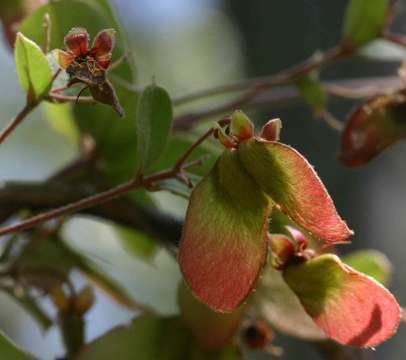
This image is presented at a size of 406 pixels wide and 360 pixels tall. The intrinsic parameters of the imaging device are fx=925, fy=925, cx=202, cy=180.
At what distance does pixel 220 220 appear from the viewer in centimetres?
39

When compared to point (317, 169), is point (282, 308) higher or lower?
higher

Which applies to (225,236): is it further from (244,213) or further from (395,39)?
(395,39)

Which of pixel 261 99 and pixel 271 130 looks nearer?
pixel 271 130

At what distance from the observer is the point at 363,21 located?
609 mm

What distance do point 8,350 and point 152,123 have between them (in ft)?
0.41

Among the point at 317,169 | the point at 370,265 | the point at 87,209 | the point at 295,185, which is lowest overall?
the point at 317,169

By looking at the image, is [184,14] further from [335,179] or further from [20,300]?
[20,300]

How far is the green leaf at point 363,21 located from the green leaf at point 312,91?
0.13ft

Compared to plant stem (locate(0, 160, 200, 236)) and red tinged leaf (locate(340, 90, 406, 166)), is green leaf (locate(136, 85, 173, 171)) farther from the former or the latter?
red tinged leaf (locate(340, 90, 406, 166))

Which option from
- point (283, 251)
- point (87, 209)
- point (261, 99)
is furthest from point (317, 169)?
point (283, 251)

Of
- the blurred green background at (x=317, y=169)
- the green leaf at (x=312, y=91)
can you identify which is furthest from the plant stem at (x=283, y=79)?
the blurred green background at (x=317, y=169)

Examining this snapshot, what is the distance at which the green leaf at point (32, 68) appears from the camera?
Answer: 16.2 inches

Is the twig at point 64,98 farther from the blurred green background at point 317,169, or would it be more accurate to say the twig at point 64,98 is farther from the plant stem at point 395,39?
the blurred green background at point 317,169

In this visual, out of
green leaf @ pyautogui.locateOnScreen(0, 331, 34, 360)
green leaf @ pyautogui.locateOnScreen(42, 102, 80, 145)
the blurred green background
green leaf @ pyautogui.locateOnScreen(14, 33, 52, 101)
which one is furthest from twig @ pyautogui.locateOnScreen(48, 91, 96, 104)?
the blurred green background
